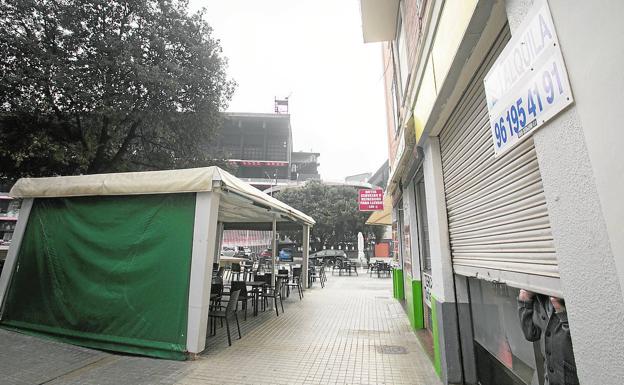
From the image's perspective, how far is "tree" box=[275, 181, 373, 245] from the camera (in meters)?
29.1

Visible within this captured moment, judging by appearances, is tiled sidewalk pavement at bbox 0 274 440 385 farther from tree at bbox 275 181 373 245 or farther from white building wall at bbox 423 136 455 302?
tree at bbox 275 181 373 245

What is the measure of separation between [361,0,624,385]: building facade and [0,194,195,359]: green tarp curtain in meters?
3.87

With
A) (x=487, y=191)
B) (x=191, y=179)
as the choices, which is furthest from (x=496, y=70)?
(x=191, y=179)

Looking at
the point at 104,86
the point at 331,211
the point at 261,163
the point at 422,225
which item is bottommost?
the point at 422,225

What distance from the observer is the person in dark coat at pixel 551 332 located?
175cm

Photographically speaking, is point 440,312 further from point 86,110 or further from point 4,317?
point 86,110

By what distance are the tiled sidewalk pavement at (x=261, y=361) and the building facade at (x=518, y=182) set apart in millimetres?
997

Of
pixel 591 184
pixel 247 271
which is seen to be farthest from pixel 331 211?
pixel 591 184

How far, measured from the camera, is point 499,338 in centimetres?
298

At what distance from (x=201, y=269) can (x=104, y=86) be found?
7746 mm

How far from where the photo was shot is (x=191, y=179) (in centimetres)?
486

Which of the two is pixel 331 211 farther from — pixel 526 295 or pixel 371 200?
pixel 526 295

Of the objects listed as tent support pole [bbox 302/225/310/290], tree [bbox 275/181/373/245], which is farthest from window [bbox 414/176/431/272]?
tree [bbox 275/181/373/245]

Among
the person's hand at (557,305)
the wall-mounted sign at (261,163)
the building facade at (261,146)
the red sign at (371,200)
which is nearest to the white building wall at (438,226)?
the person's hand at (557,305)
